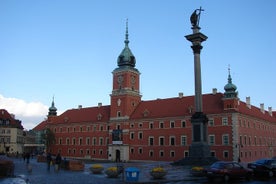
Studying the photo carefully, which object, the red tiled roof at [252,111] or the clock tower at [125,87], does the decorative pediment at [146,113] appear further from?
the red tiled roof at [252,111]

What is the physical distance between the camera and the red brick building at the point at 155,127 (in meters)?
56.6

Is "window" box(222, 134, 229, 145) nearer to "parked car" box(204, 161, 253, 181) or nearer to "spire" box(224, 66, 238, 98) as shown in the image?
"spire" box(224, 66, 238, 98)

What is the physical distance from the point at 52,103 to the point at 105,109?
2050cm

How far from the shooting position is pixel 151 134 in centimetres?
6544

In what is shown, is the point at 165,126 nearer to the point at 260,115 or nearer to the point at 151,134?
the point at 151,134

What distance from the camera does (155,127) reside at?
65.2 m

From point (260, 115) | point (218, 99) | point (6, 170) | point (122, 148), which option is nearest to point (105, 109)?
point (122, 148)

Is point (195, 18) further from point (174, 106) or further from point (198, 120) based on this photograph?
point (174, 106)

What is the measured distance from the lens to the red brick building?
56625mm

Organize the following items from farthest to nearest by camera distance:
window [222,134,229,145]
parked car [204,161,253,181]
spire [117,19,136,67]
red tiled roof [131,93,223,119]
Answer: spire [117,19,136,67] < red tiled roof [131,93,223,119] < window [222,134,229,145] < parked car [204,161,253,181]

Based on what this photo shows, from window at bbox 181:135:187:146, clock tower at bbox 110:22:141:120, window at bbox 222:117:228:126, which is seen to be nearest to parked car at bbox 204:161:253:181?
window at bbox 222:117:228:126

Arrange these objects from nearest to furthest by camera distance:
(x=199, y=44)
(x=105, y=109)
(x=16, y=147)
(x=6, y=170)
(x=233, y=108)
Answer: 1. (x=6, y=170)
2. (x=199, y=44)
3. (x=233, y=108)
4. (x=105, y=109)
5. (x=16, y=147)

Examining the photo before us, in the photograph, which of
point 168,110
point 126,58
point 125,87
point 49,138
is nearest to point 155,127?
point 168,110

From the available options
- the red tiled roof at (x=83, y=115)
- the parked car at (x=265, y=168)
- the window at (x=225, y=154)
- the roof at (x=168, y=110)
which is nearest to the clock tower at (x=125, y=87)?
the roof at (x=168, y=110)
